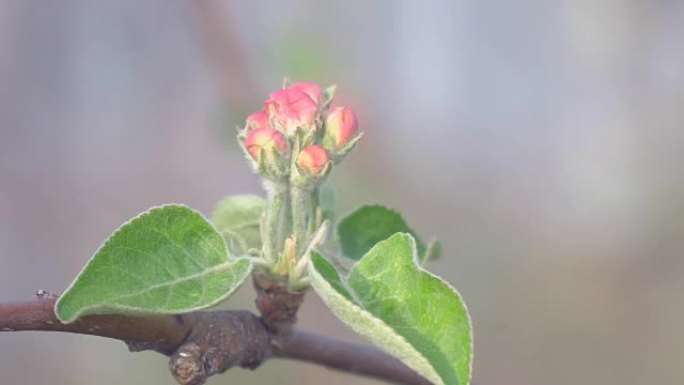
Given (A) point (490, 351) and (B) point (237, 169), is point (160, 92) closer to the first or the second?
(B) point (237, 169)

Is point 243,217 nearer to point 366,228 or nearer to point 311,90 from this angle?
point 366,228

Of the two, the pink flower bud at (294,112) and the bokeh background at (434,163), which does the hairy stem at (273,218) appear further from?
the bokeh background at (434,163)

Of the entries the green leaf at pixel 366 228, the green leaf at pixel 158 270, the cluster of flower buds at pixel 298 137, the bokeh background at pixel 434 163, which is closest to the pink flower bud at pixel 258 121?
the cluster of flower buds at pixel 298 137

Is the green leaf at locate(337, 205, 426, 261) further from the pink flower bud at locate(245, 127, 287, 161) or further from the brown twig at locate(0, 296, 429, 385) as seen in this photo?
the pink flower bud at locate(245, 127, 287, 161)

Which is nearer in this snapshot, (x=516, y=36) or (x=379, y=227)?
(x=379, y=227)

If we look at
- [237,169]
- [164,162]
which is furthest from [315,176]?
[164,162]
